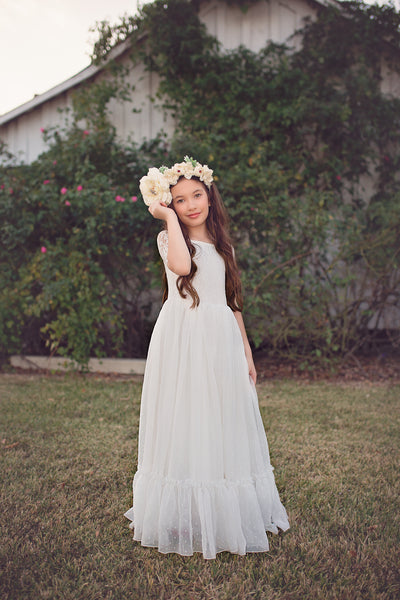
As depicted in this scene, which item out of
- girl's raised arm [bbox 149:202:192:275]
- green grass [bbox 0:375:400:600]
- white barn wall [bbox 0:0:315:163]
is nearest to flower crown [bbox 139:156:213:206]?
girl's raised arm [bbox 149:202:192:275]

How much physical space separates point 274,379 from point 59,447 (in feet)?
9.02

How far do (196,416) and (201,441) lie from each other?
0.37 ft

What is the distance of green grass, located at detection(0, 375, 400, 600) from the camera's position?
6.04ft

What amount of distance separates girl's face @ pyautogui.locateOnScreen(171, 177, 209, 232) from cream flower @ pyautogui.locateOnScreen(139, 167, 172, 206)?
0.18 feet

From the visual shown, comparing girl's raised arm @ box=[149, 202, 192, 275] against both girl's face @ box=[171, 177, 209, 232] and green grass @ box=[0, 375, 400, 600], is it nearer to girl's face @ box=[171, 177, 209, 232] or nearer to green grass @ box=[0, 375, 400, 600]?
girl's face @ box=[171, 177, 209, 232]

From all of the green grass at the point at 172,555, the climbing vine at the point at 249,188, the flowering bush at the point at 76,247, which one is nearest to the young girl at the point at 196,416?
the green grass at the point at 172,555

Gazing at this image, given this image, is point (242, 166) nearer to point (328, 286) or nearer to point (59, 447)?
point (328, 286)

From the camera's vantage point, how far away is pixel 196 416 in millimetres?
2082

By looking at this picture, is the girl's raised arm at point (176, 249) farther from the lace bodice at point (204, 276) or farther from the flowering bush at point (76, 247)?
the flowering bush at point (76, 247)

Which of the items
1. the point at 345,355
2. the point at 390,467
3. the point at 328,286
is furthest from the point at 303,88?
the point at 390,467

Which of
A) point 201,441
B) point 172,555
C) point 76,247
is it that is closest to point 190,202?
point 201,441

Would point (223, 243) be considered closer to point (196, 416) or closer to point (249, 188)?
point (196, 416)

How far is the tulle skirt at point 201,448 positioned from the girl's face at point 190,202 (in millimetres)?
428

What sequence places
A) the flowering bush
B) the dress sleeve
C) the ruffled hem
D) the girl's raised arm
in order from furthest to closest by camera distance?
the flowering bush → the dress sleeve → the girl's raised arm → the ruffled hem
